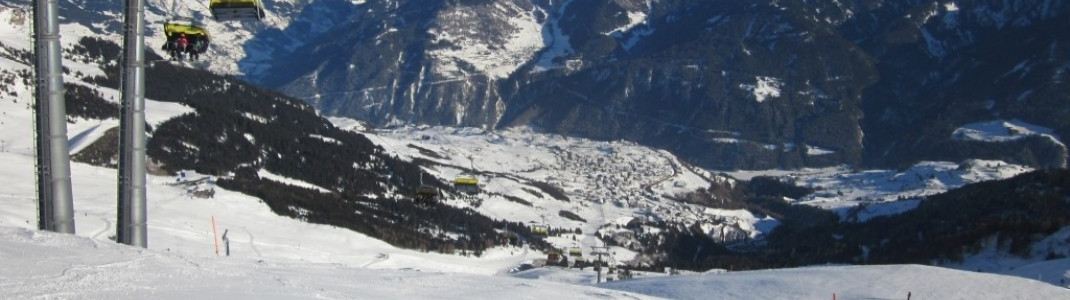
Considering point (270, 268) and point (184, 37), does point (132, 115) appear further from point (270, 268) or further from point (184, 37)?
point (270, 268)

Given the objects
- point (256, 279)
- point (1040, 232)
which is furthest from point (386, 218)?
point (256, 279)

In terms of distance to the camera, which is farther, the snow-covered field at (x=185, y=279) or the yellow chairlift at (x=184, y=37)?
the yellow chairlift at (x=184, y=37)

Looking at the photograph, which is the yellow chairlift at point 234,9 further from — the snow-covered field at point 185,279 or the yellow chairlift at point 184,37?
the snow-covered field at point 185,279

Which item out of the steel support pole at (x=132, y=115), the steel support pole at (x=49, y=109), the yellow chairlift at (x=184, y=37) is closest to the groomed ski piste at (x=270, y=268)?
the steel support pole at (x=49, y=109)

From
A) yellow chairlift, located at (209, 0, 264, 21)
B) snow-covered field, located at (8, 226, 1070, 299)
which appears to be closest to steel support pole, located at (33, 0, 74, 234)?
snow-covered field, located at (8, 226, 1070, 299)

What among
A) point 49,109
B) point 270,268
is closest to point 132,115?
point 49,109

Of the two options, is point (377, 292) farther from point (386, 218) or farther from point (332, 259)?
point (386, 218)

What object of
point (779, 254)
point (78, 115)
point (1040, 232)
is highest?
point (78, 115)
